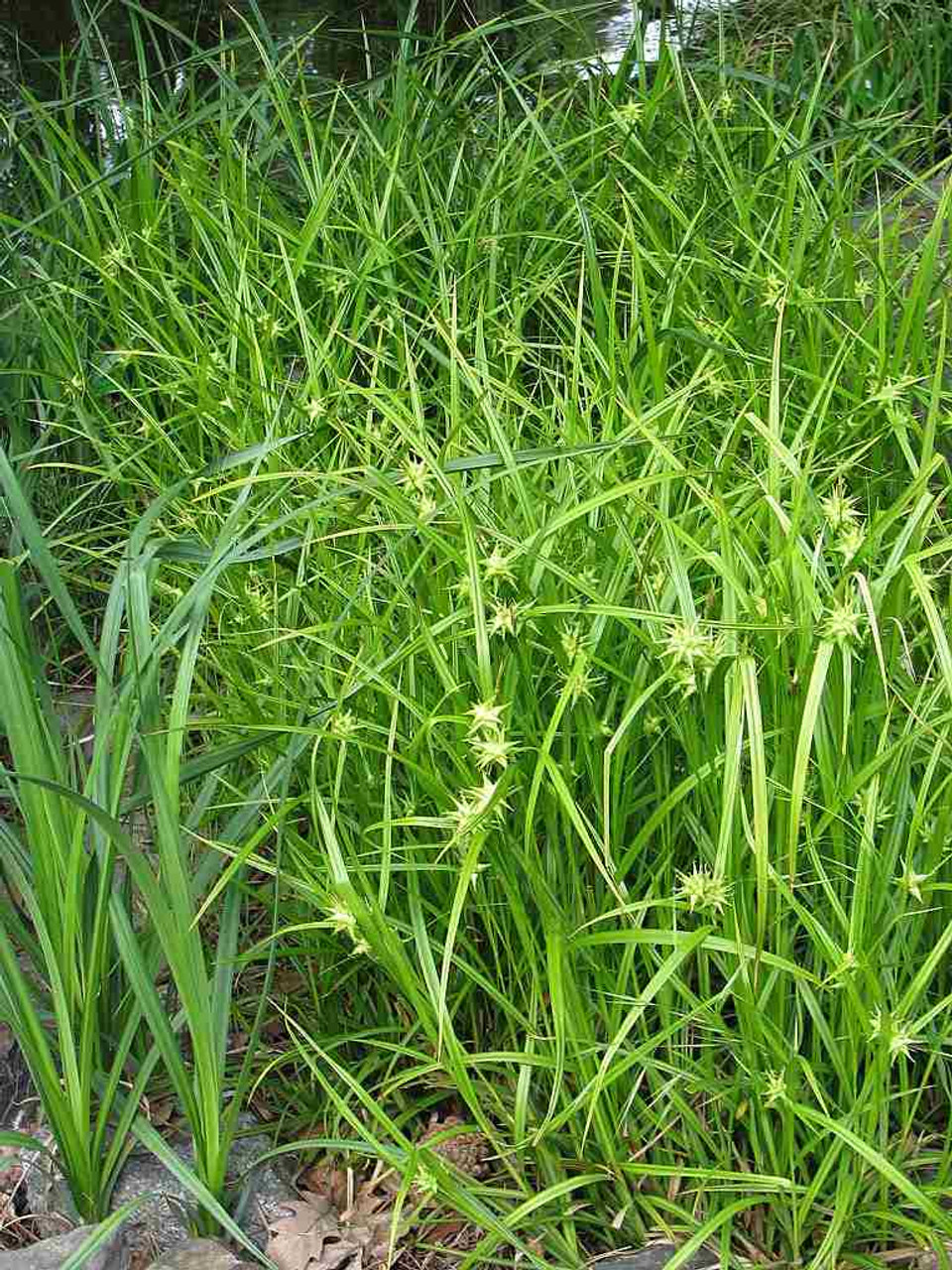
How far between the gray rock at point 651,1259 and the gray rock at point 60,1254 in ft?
1.44

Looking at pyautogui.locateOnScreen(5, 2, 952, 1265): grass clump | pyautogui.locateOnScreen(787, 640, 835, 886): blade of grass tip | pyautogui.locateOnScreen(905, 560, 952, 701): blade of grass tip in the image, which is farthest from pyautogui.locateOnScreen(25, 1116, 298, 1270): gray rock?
pyautogui.locateOnScreen(905, 560, 952, 701): blade of grass tip

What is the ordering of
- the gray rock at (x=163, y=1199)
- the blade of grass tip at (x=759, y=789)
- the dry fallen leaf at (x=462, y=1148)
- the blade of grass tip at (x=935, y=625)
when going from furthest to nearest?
the dry fallen leaf at (x=462, y=1148)
the gray rock at (x=163, y=1199)
the blade of grass tip at (x=935, y=625)
the blade of grass tip at (x=759, y=789)

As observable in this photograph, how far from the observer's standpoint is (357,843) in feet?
6.22

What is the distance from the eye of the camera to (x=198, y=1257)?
1.56 m

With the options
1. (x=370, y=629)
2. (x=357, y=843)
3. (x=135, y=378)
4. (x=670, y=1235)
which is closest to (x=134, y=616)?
(x=370, y=629)

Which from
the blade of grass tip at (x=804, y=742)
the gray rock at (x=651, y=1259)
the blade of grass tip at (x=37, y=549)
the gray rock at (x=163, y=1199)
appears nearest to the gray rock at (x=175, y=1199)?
the gray rock at (x=163, y=1199)

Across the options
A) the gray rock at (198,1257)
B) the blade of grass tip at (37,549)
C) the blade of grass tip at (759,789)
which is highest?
the blade of grass tip at (37,549)

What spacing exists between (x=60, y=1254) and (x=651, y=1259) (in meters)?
0.65

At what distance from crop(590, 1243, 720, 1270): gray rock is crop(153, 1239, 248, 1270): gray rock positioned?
16.1 inches

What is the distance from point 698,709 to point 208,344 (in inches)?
60.9

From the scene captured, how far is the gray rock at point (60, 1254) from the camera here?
1.52 metres

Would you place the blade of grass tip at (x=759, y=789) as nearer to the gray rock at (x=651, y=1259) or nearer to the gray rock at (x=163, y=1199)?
the gray rock at (x=651, y=1259)

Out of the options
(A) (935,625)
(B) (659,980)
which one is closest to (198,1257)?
(B) (659,980)

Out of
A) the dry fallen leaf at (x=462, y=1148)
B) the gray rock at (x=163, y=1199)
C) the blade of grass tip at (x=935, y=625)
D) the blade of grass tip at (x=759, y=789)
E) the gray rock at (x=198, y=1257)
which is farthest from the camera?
the dry fallen leaf at (x=462, y=1148)
